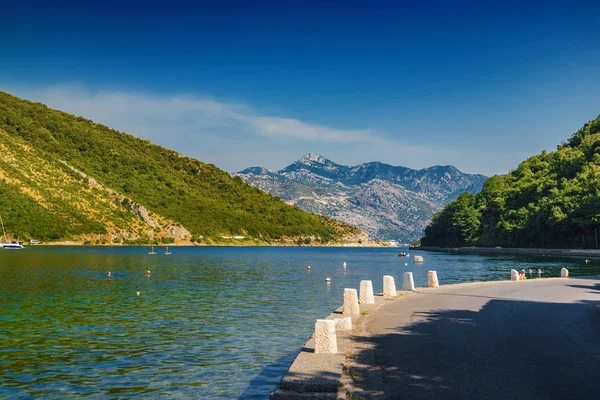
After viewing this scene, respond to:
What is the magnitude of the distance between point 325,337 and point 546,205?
123215 millimetres

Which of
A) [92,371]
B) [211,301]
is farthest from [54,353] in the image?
[211,301]

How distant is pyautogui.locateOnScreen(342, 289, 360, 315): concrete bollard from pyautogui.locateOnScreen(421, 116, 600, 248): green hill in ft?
323

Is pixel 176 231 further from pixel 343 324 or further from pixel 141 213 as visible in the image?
pixel 343 324

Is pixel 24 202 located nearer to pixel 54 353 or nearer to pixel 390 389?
pixel 54 353

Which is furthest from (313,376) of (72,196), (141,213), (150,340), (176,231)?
(176,231)

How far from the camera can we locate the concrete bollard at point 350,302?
18.0 m

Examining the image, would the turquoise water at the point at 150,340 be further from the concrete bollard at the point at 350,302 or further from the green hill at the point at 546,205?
the green hill at the point at 546,205

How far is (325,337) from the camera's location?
1179 cm

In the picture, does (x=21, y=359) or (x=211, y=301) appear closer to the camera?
(x=21, y=359)

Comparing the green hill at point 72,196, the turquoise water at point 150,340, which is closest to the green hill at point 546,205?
the turquoise water at point 150,340

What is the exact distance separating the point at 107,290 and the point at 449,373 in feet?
102

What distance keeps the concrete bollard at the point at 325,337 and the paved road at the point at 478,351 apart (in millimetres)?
550

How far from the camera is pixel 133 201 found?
576ft

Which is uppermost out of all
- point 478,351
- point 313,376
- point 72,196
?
point 72,196
